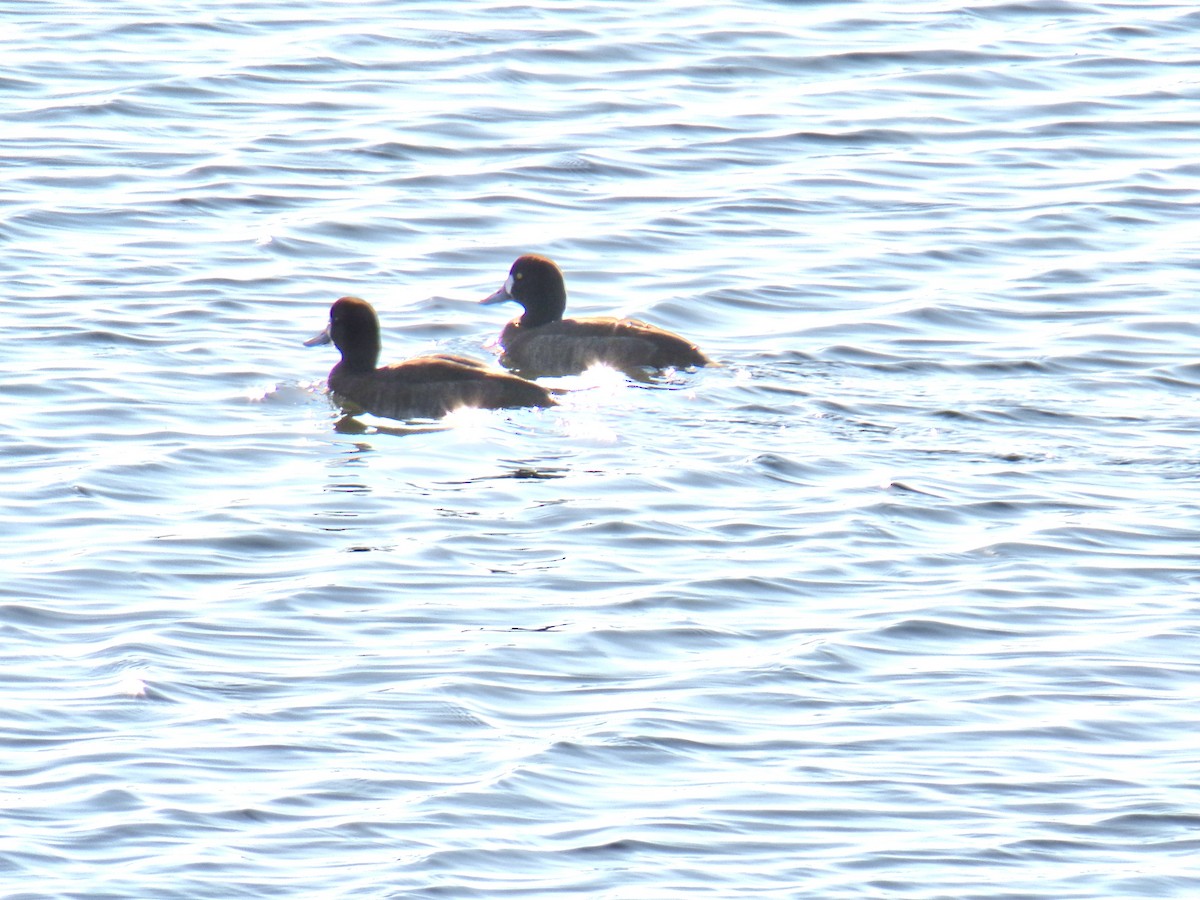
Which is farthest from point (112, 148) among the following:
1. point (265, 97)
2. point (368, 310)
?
point (368, 310)

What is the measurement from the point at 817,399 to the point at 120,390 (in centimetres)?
401

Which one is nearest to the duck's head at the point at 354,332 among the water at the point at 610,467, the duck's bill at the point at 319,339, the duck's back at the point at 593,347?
the duck's bill at the point at 319,339

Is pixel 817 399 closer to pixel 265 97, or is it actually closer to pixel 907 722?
pixel 907 722

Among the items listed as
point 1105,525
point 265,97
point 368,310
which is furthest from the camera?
point 265,97

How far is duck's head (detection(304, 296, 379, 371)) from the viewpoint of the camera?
14875 millimetres

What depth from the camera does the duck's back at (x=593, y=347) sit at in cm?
1477

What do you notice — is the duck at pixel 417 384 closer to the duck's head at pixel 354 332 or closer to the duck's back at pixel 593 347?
the duck's head at pixel 354 332

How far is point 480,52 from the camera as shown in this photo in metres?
22.8

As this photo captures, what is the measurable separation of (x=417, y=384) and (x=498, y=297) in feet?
6.27

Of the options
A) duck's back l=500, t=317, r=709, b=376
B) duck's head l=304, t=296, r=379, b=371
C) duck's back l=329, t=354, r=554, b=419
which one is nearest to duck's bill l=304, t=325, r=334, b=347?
duck's head l=304, t=296, r=379, b=371

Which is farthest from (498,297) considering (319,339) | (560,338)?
(319,339)

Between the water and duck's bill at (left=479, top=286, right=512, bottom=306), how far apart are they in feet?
0.94

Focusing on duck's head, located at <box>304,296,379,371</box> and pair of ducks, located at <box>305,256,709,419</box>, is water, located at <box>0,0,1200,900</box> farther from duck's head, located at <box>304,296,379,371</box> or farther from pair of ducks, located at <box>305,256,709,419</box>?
duck's head, located at <box>304,296,379,371</box>

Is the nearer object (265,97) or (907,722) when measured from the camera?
(907,722)
